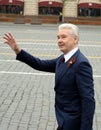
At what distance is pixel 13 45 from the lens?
14.3 ft

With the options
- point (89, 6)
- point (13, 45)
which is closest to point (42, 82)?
point (13, 45)

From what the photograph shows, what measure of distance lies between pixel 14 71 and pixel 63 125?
9307mm

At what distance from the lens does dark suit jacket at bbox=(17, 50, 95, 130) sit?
401 cm

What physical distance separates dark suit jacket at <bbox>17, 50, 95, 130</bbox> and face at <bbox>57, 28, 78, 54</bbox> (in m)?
0.09

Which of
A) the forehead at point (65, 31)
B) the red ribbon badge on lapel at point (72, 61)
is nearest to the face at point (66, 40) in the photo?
the forehead at point (65, 31)

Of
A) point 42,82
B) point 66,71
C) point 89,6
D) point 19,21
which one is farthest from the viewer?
point 89,6

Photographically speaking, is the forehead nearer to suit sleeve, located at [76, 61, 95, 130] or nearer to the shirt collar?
the shirt collar

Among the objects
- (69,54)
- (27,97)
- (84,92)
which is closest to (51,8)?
(27,97)

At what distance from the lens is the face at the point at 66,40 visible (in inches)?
160

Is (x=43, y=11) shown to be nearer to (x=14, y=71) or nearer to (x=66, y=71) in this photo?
(x=14, y=71)

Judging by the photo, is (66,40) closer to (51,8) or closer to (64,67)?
(64,67)

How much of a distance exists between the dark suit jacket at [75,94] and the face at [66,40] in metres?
0.09

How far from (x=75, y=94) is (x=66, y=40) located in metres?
0.50

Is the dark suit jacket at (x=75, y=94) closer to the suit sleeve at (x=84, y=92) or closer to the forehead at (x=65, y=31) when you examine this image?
the suit sleeve at (x=84, y=92)
